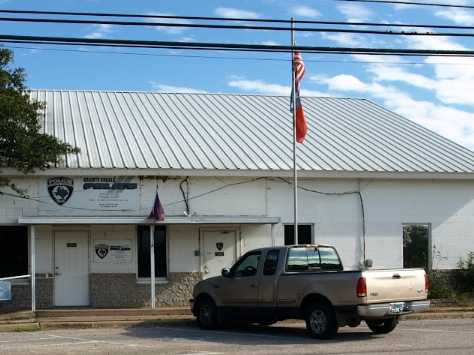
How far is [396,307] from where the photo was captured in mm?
14555

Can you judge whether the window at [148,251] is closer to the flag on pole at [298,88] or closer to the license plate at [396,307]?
the flag on pole at [298,88]

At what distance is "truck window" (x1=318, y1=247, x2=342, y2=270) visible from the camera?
639 inches

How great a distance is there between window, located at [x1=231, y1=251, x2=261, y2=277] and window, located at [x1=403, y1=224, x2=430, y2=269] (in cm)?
918

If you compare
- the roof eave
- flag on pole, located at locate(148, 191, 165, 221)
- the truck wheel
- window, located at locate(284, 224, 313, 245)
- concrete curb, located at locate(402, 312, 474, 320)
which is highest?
the roof eave

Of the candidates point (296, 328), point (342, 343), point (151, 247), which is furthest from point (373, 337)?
point (151, 247)

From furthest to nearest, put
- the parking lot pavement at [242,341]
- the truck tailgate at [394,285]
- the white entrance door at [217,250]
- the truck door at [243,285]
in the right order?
the white entrance door at [217,250]
the truck door at [243,285]
the truck tailgate at [394,285]
the parking lot pavement at [242,341]

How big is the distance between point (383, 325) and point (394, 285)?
1333 millimetres

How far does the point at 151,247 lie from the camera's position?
2148cm

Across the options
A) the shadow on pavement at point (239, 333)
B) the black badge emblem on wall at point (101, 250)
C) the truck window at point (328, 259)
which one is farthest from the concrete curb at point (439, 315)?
the black badge emblem on wall at point (101, 250)

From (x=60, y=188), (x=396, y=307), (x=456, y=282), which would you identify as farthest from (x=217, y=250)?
(x=396, y=307)

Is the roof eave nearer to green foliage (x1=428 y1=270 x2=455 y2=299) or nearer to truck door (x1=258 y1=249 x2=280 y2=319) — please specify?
green foliage (x1=428 y1=270 x2=455 y2=299)

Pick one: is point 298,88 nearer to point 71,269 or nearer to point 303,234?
point 303,234

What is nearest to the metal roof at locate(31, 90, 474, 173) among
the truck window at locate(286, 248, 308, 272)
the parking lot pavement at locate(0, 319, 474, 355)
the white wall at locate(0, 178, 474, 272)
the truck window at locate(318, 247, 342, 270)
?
the white wall at locate(0, 178, 474, 272)

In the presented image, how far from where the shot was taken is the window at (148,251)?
22.4 m
